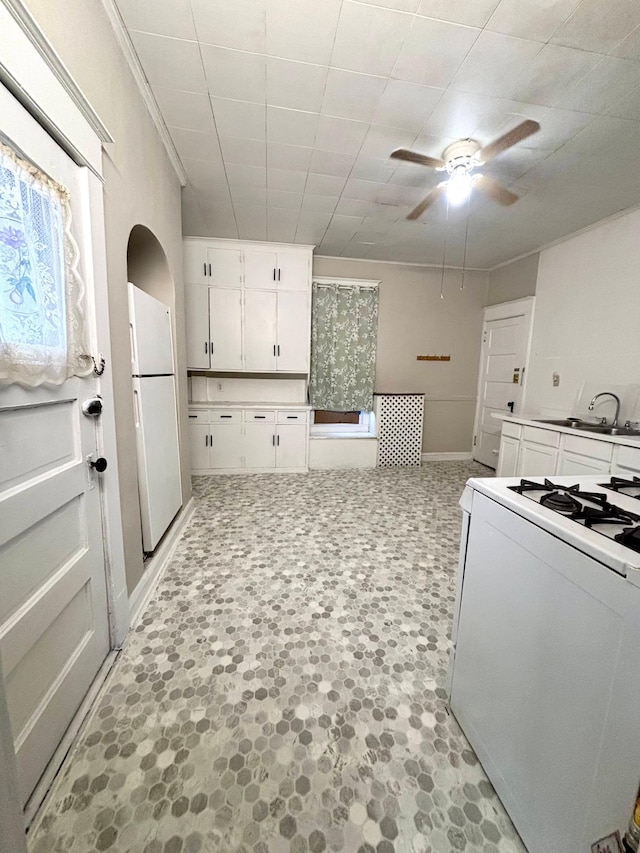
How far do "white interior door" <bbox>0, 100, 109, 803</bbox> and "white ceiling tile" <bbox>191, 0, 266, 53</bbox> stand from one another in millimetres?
885

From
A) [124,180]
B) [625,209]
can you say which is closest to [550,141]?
[625,209]

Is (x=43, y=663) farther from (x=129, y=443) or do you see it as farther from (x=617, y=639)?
(x=617, y=639)

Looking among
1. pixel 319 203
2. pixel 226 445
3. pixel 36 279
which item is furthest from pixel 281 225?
pixel 36 279

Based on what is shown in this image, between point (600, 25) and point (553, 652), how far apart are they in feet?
7.69

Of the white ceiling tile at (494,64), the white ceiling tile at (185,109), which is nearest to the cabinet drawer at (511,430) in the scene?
the white ceiling tile at (494,64)

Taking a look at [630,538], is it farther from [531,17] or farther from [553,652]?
[531,17]

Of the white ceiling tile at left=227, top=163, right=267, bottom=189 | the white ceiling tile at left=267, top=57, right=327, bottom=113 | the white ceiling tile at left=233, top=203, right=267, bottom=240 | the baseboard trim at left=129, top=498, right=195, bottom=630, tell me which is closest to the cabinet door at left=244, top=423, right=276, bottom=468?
the baseboard trim at left=129, top=498, right=195, bottom=630

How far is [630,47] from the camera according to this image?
1.40 meters

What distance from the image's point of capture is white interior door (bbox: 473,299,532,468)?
3943 mm

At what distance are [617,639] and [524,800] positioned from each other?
0.65 m

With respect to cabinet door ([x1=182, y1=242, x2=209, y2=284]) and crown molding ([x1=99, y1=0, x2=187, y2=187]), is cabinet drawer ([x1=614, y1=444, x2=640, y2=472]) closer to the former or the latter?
crown molding ([x1=99, y1=0, x2=187, y2=187])

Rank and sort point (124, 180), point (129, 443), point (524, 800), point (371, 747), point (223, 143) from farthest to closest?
point (223, 143), point (129, 443), point (124, 180), point (371, 747), point (524, 800)

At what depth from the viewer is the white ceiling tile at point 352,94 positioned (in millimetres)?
1600

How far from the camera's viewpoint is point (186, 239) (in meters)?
3.56
